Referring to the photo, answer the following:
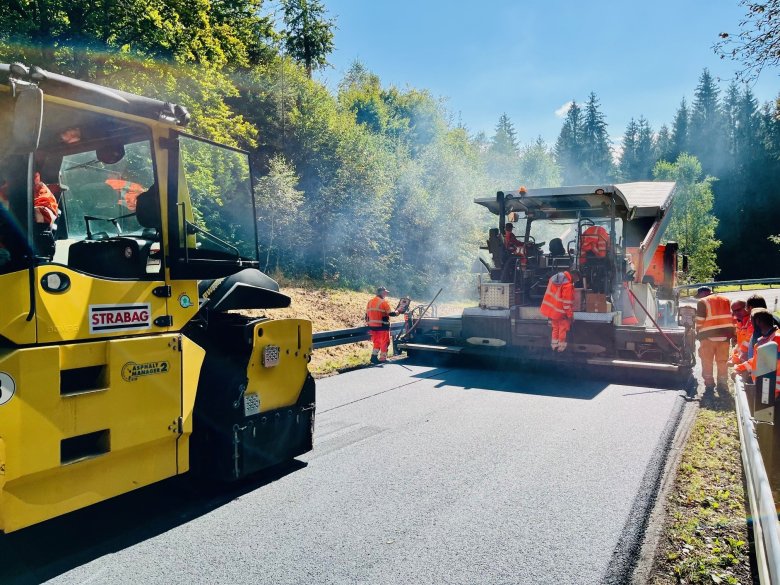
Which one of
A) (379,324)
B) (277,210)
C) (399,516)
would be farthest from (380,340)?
(277,210)

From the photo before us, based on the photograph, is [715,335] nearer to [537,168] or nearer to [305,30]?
[305,30]

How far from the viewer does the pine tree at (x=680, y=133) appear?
270 ft

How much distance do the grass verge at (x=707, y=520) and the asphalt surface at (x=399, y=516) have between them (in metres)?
0.20

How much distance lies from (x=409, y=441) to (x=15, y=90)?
14.0ft

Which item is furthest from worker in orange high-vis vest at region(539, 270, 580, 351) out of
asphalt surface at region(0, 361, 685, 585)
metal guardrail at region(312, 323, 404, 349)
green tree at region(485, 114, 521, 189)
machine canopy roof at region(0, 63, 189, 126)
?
green tree at region(485, 114, 521, 189)

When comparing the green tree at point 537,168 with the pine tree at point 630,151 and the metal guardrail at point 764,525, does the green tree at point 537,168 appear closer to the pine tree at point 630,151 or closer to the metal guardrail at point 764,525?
the pine tree at point 630,151

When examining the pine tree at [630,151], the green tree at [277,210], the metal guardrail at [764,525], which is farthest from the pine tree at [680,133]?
the metal guardrail at [764,525]

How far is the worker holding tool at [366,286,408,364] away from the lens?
419 inches

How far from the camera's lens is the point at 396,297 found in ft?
82.9

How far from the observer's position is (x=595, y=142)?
96875 mm

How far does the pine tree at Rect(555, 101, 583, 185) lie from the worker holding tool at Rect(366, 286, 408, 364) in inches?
3527

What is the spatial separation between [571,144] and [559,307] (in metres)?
96.1

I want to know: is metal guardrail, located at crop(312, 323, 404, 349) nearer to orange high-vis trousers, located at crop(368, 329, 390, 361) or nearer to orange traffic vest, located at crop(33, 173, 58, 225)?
orange high-vis trousers, located at crop(368, 329, 390, 361)

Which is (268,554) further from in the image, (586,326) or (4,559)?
(586,326)
